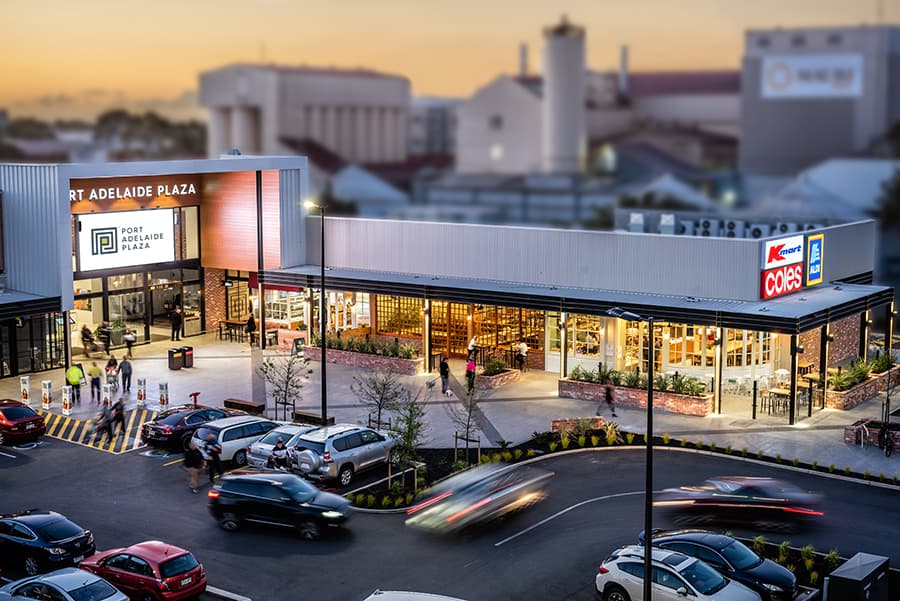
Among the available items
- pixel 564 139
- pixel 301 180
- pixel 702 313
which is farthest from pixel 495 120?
pixel 702 313

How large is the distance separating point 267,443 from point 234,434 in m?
1.49

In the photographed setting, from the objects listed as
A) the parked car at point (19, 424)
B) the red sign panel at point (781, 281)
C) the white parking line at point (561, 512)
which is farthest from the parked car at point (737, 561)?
the parked car at point (19, 424)

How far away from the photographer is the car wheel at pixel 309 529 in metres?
29.2

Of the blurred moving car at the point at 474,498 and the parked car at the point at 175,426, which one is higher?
the parked car at the point at 175,426

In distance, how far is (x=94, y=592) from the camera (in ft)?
77.5

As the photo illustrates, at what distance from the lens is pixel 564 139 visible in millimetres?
134500

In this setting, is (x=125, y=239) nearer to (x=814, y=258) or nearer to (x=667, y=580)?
(x=814, y=258)

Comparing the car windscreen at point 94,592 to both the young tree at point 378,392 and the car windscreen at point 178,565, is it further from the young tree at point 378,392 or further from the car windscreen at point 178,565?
the young tree at point 378,392

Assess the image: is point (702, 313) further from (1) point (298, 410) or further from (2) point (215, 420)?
(2) point (215, 420)

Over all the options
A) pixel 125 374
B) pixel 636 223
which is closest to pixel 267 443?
pixel 125 374

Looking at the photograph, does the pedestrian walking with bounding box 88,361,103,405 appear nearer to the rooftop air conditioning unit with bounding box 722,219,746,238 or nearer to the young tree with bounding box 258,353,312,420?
A: the young tree with bounding box 258,353,312,420

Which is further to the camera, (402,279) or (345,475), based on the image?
(402,279)

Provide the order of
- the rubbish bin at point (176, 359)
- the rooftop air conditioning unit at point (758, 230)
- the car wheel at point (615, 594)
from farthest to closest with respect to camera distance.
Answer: the rooftop air conditioning unit at point (758, 230)
the rubbish bin at point (176, 359)
the car wheel at point (615, 594)

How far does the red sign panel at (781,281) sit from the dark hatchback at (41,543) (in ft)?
89.2
